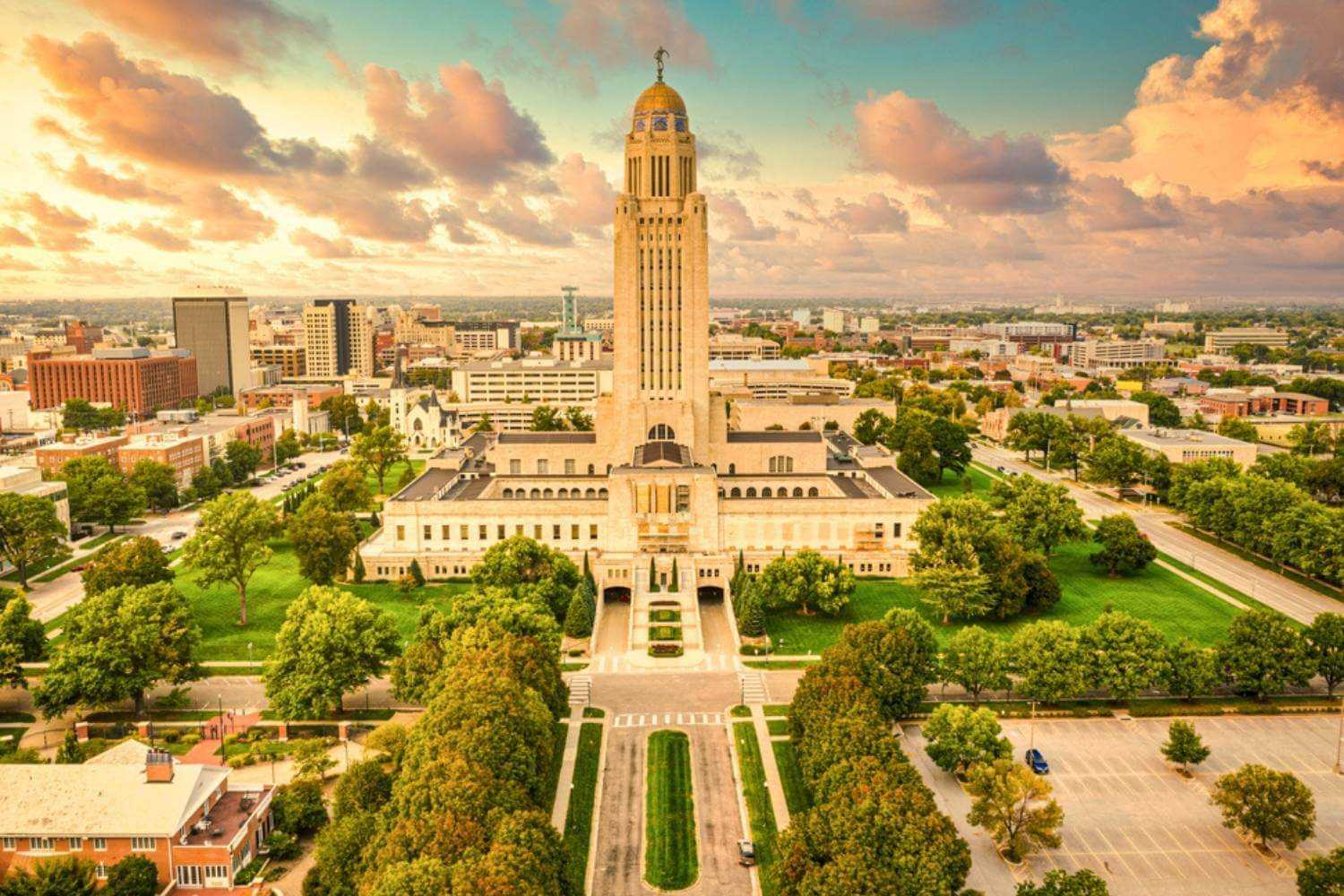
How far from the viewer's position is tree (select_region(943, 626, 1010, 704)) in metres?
67.9

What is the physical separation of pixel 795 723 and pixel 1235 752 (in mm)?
30458

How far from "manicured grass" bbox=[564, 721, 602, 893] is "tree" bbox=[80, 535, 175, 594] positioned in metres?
47.5

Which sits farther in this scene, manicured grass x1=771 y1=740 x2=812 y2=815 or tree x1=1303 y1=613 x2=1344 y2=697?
tree x1=1303 y1=613 x2=1344 y2=697

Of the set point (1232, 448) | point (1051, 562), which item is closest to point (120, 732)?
point (1051, 562)

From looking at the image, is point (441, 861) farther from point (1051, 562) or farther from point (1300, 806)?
point (1051, 562)

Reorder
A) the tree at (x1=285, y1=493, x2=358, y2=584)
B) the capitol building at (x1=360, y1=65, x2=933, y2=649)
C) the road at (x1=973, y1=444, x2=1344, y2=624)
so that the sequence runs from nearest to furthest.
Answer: the road at (x1=973, y1=444, x2=1344, y2=624), the tree at (x1=285, y1=493, x2=358, y2=584), the capitol building at (x1=360, y1=65, x2=933, y2=649)

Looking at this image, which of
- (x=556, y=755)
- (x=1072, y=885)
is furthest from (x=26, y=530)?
(x=1072, y=885)

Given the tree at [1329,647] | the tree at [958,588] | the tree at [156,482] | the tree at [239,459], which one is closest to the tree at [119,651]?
the tree at [156,482]

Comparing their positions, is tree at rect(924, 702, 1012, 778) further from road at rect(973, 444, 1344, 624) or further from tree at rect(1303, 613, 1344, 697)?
road at rect(973, 444, 1344, 624)

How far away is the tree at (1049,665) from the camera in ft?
222

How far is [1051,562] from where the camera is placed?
354 ft

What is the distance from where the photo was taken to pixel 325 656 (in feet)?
221

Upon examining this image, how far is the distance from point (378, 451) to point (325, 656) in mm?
83935

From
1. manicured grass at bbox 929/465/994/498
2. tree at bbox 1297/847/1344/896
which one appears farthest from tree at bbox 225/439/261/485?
tree at bbox 1297/847/1344/896
